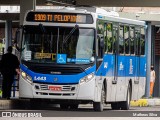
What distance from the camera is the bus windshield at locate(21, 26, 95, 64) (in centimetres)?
2669

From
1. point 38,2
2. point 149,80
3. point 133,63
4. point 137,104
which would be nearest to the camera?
point 133,63

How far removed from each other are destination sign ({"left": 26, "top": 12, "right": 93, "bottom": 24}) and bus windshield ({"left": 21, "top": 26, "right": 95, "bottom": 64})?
0.30 meters

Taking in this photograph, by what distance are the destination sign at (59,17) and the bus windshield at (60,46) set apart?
0.30 meters

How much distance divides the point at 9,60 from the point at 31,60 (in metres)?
3.24

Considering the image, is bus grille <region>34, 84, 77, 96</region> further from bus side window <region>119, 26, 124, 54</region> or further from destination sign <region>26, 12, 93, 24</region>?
bus side window <region>119, 26, 124, 54</region>

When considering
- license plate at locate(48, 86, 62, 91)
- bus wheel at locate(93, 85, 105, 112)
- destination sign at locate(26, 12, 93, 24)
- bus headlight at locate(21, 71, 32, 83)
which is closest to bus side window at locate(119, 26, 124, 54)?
bus wheel at locate(93, 85, 105, 112)

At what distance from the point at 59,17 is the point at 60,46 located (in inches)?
41.1

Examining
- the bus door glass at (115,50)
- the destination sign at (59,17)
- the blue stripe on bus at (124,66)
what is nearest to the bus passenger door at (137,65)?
the blue stripe on bus at (124,66)

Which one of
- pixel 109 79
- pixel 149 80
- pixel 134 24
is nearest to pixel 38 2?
pixel 149 80

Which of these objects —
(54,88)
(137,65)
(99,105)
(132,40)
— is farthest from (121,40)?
(54,88)

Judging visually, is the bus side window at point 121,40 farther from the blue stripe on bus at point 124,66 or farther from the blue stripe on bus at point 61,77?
the blue stripe on bus at point 61,77

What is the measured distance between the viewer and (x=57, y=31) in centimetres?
2700

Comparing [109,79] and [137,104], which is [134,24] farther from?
[137,104]

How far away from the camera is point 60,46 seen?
26734 millimetres
